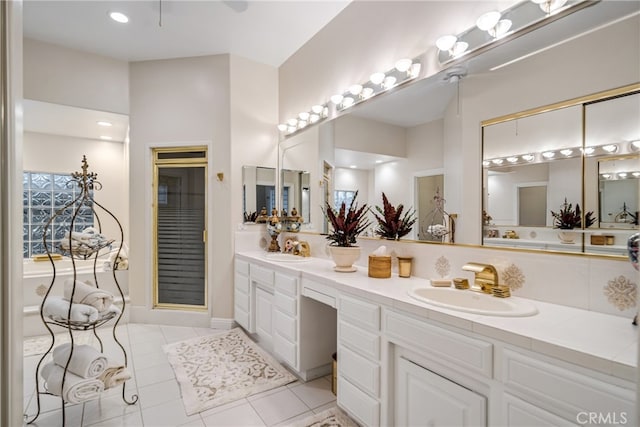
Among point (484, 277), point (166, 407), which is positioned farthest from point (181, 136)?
point (484, 277)

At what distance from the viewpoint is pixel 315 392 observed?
7.32 ft

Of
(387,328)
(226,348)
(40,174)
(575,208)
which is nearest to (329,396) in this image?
(387,328)

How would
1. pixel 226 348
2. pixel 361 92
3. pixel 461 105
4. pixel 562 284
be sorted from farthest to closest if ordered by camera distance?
pixel 226 348, pixel 361 92, pixel 461 105, pixel 562 284

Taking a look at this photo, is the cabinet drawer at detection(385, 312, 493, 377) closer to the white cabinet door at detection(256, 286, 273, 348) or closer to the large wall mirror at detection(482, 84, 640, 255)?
the large wall mirror at detection(482, 84, 640, 255)

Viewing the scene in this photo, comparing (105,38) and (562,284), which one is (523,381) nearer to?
(562,284)

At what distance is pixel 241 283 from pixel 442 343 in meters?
2.42

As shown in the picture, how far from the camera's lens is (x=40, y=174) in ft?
16.2

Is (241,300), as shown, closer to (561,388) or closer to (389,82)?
(389,82)

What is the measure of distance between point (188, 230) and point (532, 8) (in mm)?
3676

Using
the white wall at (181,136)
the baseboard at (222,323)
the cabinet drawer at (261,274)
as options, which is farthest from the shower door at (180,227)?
the cabinet drawer at (261,274)

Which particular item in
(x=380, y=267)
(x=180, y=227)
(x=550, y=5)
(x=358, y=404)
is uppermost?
(x=550, y=5)

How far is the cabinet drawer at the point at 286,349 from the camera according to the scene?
2.31 m

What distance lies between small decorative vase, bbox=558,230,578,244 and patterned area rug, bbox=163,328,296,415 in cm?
203

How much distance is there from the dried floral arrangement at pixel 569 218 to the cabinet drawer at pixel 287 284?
1.62 meters
